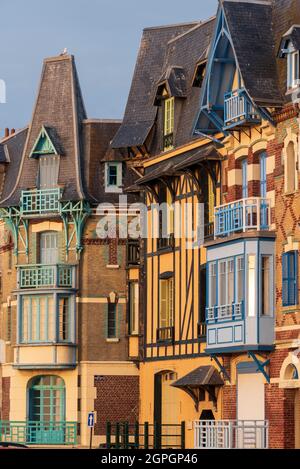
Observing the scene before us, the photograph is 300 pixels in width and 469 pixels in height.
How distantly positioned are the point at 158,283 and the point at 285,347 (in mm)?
12711

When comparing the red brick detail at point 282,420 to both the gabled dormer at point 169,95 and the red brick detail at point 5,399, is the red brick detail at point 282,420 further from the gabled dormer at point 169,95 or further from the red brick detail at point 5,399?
the red brick detail at point 5,399

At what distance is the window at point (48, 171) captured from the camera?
7706 cm

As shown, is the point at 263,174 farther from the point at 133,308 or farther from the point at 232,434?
the point at 133,308

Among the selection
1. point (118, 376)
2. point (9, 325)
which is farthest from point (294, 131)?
point (9, 325)

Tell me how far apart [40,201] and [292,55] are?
66.3 feet

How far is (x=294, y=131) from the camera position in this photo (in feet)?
190

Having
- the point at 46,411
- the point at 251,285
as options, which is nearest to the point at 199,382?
the point at 251,285

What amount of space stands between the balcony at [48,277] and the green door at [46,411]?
3.65 metres

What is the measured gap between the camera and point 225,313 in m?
61.2

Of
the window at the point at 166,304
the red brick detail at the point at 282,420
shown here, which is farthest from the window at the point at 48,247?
the red brick detail at the point at 282,420

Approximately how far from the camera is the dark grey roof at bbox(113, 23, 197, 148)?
73.6 m

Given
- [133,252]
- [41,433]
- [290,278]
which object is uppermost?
[133,252]

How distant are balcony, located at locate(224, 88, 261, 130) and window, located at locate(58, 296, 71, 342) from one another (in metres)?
16.0

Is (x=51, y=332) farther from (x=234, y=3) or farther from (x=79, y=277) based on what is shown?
(x=234, y=3)
